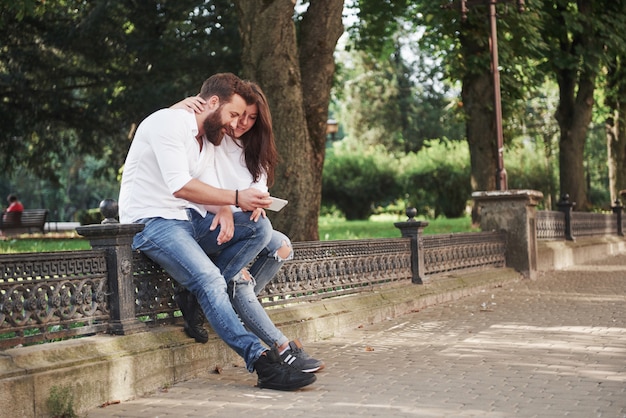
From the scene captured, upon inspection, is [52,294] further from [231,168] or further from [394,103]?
[394,103]

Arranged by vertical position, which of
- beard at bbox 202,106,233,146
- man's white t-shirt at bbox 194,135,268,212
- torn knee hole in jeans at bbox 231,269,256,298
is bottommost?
torn knee hole in jeans at bbox 231,269,256,298

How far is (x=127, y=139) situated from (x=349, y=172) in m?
25.0

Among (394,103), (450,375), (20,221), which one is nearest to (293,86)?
(450,375)

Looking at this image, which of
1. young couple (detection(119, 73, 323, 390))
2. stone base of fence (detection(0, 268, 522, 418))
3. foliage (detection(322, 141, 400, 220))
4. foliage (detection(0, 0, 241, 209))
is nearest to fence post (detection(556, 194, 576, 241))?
foliage (detection(0, 0, 241, 209))

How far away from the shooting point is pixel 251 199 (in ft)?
21.0

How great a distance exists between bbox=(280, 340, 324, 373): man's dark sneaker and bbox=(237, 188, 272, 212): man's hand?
975 mm

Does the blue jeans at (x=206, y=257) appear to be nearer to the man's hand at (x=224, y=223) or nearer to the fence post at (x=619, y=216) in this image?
the man's hand at (x=224, y=223)

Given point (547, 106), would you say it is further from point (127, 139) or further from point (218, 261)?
point (218, 261)

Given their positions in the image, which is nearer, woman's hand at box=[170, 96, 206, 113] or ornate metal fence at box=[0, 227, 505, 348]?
ornate metal fence at box=[0, 227, 505, 348]

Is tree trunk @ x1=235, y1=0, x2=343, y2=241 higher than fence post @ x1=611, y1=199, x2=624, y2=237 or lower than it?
higher

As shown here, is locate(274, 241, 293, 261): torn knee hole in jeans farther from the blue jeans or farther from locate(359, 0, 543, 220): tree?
locate(359, 0, 543, 220): tree

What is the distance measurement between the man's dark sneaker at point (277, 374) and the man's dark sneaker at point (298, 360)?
0.06 m

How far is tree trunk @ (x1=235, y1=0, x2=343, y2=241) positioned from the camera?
1278 cm

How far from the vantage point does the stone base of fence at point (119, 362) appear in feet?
17.5
